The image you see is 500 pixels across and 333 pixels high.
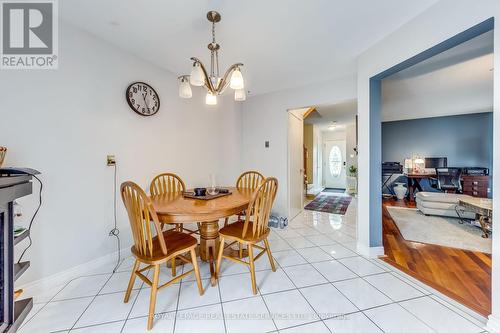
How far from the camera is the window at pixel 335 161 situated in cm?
860

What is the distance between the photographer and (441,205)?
3914 mm

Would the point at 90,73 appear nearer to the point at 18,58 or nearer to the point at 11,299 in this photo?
the point at 18,58

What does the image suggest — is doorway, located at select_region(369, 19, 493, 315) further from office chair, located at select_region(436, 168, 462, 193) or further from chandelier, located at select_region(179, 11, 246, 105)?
office chair, located at select_region(436, 168, 462, 193)

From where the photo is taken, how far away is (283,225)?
11.5 ft

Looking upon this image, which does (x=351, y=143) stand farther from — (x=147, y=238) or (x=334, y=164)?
(x=147, y=238)

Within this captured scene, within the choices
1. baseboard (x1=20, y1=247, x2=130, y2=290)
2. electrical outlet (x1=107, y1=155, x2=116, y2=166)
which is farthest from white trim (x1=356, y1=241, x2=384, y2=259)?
electrical outlet (x1=107, y1=155, x2=116, y2=166)

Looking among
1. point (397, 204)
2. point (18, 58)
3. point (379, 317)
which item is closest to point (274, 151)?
point (379, 317)

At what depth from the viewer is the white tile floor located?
1.40 m

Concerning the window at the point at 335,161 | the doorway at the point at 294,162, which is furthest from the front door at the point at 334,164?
the doorway at the point at 294,162

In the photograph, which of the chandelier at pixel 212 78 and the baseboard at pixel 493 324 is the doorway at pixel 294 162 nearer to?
the chandelier at pixel 212 78

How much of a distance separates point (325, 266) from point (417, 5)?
2.51 meters

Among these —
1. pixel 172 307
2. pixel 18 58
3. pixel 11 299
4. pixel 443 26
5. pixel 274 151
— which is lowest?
pixel 172 307

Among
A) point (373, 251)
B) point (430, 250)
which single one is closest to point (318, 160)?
point (430, 250)

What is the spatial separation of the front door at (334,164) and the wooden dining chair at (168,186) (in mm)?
7299
